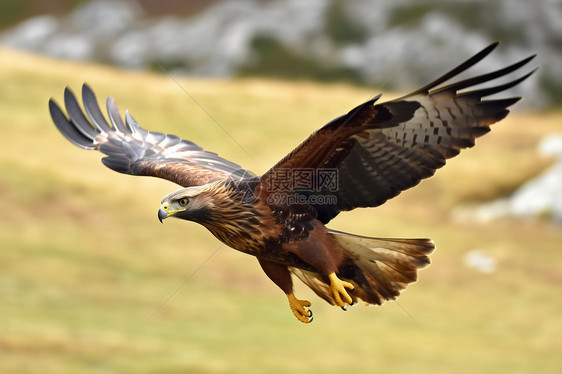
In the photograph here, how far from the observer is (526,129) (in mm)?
42594

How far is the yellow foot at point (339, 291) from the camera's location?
14.9 feet

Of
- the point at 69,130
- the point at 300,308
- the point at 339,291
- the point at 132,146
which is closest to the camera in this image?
the point at 339,291

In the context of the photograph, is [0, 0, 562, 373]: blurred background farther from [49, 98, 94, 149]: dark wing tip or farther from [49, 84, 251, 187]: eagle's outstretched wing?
[49, 98, 94, 149]: dark wing tip

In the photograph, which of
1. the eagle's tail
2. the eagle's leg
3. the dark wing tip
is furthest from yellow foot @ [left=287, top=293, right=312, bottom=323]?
the dark wing tip

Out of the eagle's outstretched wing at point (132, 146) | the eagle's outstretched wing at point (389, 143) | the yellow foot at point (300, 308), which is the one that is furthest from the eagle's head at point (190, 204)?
the eagle's outstretched wing at point (132, 146)

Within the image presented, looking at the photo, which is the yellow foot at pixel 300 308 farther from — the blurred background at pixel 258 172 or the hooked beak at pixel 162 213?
the blurred background at pixel 258 172

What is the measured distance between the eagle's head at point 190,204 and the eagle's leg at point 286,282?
20.0 inches

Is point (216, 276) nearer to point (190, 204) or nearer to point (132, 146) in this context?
point (132, 146)

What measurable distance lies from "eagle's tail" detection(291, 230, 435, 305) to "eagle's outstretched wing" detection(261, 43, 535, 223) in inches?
20.7

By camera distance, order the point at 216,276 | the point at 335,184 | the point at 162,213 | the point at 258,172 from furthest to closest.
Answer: the point at 216,276 < the point at 258,172 < the point at 335,184 < the point at 162,213

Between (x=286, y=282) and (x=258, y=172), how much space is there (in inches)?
798

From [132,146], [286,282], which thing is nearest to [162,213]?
[286,282]

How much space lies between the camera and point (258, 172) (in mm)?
25125

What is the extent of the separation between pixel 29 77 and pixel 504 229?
27.0 metres
